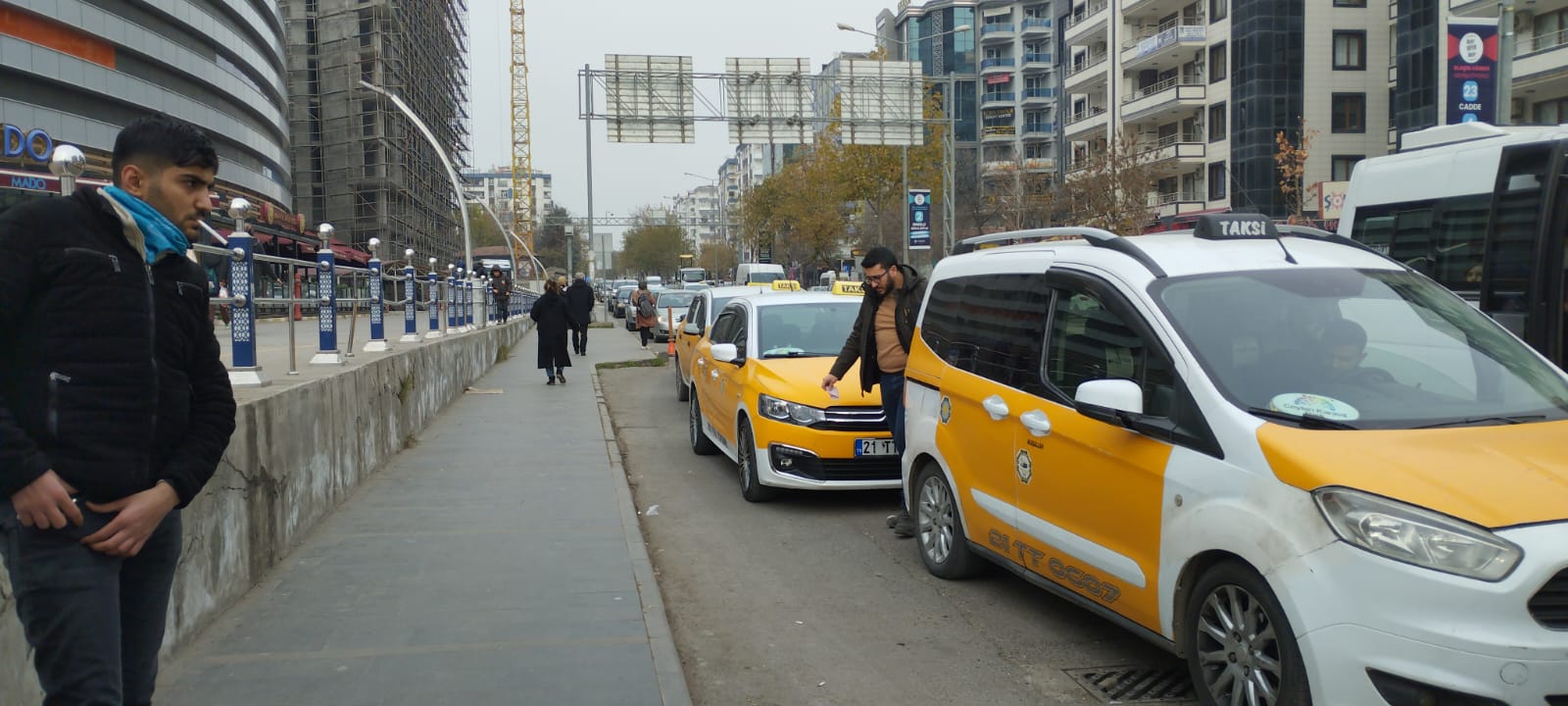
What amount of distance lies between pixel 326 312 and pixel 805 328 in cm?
398

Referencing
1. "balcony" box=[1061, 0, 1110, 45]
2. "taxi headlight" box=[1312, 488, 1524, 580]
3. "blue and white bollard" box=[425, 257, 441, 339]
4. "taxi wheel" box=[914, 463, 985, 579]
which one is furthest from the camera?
"balcony" box=[1061, 0, 1110, 45]

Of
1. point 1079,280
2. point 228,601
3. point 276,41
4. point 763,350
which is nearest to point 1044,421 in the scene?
point 1079,280

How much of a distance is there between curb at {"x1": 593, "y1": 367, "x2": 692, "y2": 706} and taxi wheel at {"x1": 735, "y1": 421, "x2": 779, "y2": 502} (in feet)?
2.84

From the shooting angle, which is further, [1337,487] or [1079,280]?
[1079,280]

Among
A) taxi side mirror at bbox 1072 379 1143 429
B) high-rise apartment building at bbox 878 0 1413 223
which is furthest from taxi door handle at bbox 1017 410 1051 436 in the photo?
high-rise apartment building at bbox 878 0 1413 223

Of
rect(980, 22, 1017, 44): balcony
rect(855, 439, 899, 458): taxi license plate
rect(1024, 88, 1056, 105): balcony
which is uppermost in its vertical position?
rect(980, 22, 1017, 44): balcony

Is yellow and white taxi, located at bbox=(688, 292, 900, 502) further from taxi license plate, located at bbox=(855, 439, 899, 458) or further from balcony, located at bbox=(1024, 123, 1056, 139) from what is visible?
balcony, located at bbox=(1024, 123, 1056, 139)

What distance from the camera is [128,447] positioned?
268cm

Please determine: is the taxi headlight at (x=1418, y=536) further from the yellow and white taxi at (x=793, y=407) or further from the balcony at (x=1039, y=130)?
the balcony at (x=1039, y=130)

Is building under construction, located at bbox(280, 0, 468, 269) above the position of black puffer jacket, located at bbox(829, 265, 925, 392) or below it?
above

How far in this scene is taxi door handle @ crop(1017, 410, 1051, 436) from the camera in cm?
514

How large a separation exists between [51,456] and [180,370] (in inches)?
14.3

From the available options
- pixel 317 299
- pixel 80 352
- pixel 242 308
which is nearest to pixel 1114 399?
pixel 80 352

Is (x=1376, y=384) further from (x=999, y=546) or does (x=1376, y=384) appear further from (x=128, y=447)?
(x=128, y=447)
